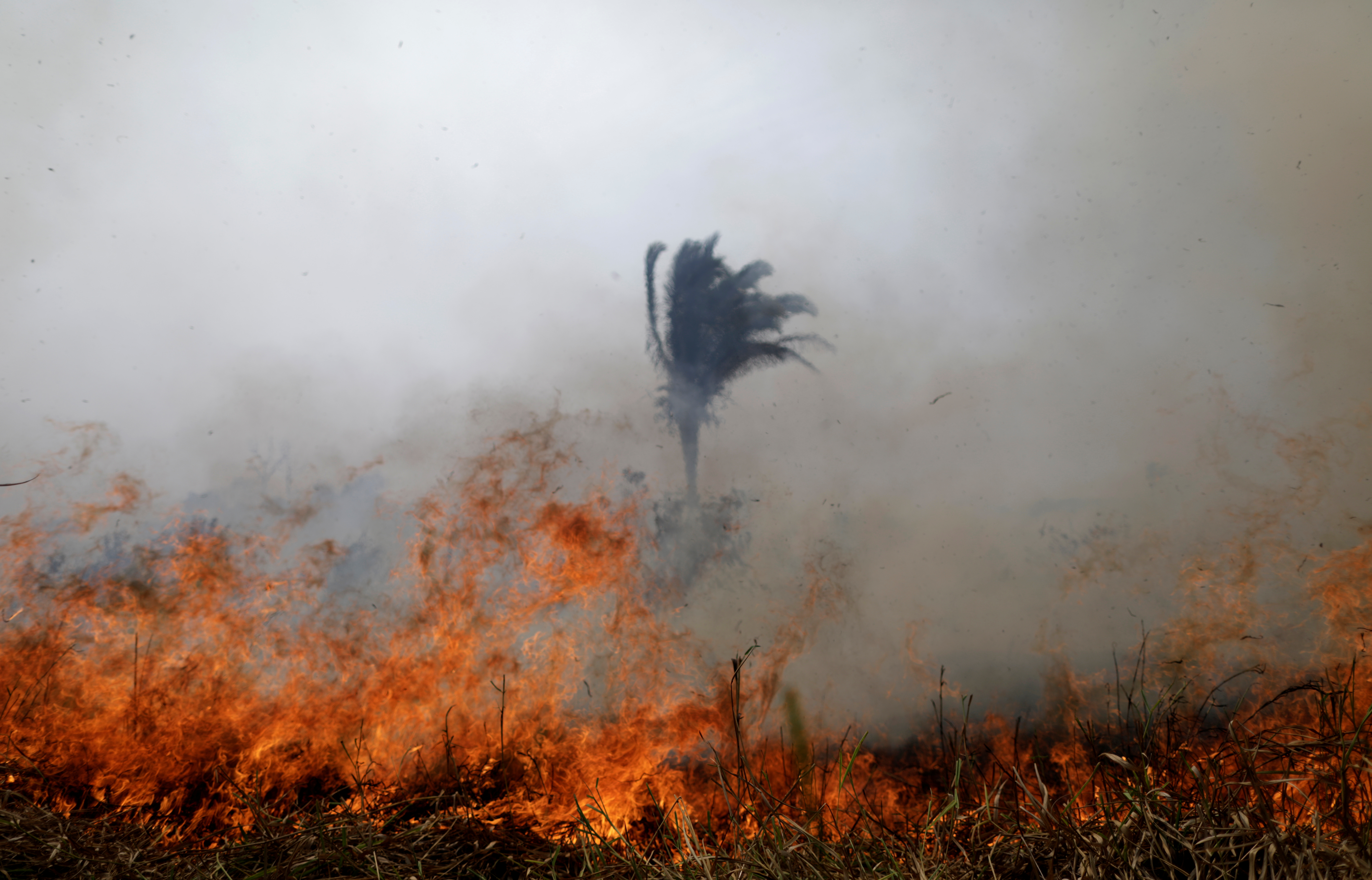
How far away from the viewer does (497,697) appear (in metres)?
2.18

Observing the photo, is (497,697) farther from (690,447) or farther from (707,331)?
(707,331)

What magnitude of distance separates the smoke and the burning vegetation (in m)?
0.13

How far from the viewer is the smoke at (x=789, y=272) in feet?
7.04

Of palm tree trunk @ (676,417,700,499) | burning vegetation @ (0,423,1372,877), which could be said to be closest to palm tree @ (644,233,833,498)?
palm tree trunk @ (676,417,700,499)

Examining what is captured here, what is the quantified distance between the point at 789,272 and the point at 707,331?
1.12 ft

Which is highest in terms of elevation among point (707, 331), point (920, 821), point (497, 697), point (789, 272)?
point (789, 272)

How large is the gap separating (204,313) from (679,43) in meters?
1.80

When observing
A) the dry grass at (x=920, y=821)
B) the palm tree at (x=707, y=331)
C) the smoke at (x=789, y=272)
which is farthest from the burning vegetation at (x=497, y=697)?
the palm tree at (x=707, y=331)

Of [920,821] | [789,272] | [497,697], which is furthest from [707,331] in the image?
[920,821]

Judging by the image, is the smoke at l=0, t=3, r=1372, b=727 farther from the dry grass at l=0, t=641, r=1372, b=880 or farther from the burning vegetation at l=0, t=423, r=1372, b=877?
the dry grass at l=0, t=641, r=1372, b=880

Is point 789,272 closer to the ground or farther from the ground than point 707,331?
farther from the ground

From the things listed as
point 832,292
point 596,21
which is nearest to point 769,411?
point 832,292

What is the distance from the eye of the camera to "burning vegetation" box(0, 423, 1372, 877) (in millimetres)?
2086

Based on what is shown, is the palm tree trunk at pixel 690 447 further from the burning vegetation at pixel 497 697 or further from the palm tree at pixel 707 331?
the burning vegetation at pixel 497 697
